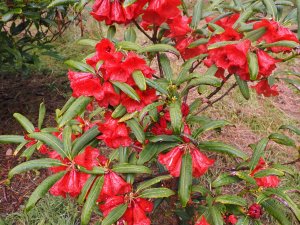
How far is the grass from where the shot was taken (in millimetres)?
2209

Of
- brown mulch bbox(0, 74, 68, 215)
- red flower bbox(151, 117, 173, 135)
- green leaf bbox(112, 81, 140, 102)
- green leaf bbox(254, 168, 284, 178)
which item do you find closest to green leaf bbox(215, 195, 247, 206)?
green leaf bbox(254, 168, 284, 178)

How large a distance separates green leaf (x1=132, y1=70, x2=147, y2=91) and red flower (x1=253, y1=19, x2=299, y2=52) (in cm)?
44

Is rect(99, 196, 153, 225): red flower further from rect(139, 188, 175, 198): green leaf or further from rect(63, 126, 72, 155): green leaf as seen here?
rect(63, 126, 72, 155): green leaf

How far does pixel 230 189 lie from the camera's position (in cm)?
249

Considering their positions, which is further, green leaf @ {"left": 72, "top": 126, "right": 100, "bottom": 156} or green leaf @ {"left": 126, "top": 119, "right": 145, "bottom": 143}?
green leaf @ {"left": 72, "top": 126, "right": 100, "bottom": 156}

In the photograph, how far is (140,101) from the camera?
1253 millimetres

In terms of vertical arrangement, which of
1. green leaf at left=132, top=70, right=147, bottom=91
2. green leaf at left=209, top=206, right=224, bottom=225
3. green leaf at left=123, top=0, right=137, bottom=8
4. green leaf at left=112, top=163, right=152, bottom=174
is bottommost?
green leaf at left=209, top=206, right=224, bottom=225

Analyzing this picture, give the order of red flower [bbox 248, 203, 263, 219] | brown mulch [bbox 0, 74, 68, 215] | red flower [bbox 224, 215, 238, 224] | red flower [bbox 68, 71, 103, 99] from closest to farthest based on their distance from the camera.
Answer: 1. red flower [bbox 68, 71, 103, 99]
2. red flower [bbox 248, 203, 263, 219]
3. red flower [bbox 224, 215, 238, 224]
4. brown mulch [bbox 0, 74, 68, 215]

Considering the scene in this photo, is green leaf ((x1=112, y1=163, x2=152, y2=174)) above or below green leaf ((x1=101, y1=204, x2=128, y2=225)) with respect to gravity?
above

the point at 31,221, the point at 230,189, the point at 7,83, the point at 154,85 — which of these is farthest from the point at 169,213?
the point at 7,83

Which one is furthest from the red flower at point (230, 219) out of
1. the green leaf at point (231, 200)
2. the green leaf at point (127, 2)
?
the green leaf at point (127, 2)

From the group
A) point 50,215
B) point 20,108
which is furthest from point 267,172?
point 20,108

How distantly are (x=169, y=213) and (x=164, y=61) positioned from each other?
0.89m

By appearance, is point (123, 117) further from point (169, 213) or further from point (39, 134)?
point (169, 213)
